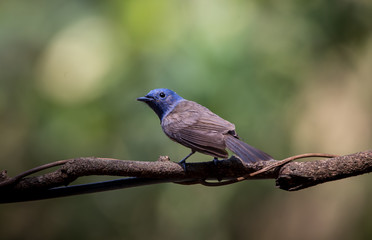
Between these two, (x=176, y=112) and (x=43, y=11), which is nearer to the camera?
(x=176, y=112)

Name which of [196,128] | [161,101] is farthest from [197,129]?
[161,101]

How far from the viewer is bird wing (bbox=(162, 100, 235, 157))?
6.98 feet

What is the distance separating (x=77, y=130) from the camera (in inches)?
135

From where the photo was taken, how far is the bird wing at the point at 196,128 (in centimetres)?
213

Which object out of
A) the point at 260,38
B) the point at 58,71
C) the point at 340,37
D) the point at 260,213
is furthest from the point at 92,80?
the point at 340,37

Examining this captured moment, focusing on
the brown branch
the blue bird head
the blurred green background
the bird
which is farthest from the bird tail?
the blurred green background

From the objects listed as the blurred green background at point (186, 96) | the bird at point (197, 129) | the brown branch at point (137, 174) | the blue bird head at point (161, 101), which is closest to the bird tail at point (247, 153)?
the bird at point (197, 129)

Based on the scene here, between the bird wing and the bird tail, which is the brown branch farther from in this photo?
the bird wing

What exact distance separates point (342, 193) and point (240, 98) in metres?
1.12

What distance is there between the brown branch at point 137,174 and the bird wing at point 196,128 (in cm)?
30

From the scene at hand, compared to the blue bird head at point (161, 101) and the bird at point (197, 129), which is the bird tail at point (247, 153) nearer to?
the bird at point (197, 129)

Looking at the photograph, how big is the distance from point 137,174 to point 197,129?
73cm

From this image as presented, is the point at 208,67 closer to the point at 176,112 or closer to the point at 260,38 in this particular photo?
the point at 260,38

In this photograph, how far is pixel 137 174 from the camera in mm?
1694
